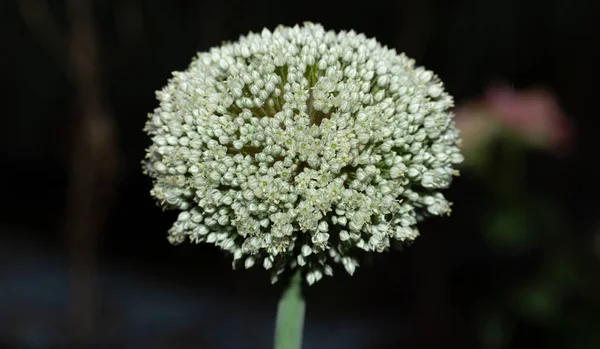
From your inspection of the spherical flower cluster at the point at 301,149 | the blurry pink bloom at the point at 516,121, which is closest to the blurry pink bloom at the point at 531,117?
the blurry pink bloom at the point at 516,121

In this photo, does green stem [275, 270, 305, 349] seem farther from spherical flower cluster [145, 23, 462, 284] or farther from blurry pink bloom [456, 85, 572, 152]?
blurry pink bloom [456, 85, 572, 152]

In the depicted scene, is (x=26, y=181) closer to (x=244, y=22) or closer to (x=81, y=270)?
(x=81, y=270)

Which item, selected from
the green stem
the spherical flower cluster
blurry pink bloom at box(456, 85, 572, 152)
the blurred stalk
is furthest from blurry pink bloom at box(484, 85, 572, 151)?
the blurred stalk

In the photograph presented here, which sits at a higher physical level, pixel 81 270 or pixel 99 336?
pixel 81 270

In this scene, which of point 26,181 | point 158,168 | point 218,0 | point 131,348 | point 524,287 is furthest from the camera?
point 26,181

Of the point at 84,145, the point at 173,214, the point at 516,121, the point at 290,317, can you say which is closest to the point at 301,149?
the point at 290,317

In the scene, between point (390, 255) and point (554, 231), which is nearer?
point (554, 231)

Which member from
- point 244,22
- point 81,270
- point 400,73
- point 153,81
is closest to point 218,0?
point 244,22

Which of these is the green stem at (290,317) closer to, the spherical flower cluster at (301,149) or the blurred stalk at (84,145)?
the spherical flower cluster at (301,149)
